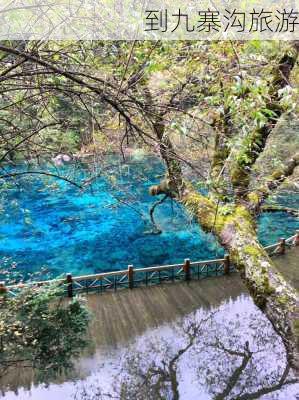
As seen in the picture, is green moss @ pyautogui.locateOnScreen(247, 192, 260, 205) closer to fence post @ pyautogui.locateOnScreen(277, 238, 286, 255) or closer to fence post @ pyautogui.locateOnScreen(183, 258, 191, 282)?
fence post @ pyautogui.locateOnScreen(183, 258, 191, 282)

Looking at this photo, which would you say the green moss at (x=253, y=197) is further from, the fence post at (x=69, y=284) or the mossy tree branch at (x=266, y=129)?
the fence post at (x=69, y=284)

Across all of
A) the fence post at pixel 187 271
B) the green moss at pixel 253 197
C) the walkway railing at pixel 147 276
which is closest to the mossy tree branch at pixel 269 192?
the green moss at pixel 253 197

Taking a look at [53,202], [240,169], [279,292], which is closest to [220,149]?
[240,169]

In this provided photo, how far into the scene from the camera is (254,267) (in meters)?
4.40

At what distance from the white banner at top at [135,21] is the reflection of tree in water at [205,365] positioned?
5.64 metres

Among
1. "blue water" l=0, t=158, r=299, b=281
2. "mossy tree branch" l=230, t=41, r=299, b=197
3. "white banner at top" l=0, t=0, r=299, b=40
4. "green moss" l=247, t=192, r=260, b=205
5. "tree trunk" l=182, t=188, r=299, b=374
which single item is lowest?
"blue water" l=0, t=158, r=299, b=281

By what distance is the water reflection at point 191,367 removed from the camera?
6188 millimetres

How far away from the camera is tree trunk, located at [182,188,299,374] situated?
3.76 meters

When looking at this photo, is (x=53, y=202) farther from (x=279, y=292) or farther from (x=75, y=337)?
(x=279, y=292)

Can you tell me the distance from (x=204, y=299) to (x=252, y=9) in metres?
7.59

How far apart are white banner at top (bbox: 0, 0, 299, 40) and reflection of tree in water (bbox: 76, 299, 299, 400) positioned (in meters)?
5.64

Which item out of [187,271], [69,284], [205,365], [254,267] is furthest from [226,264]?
[254,267]

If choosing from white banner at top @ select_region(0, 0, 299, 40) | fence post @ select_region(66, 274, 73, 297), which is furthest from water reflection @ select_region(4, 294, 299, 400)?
white banner at top @ select_region(0, 0, 299, 40)

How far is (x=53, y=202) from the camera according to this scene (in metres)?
18.7
